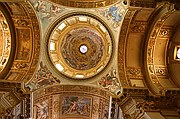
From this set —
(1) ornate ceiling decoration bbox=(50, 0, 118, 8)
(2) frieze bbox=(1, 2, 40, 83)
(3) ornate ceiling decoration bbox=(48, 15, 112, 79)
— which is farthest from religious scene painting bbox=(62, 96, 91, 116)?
(1) ornate ceiling decoration bbox=(50, 0, 118, 8)

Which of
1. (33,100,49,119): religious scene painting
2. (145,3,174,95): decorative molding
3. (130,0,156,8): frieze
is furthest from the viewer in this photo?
(33,100,49,119): religious scene painting

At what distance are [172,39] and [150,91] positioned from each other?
8.95 feet

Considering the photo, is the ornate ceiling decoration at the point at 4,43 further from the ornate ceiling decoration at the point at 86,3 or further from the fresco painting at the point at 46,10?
the ornate ceiling decoration at the point at 86,3

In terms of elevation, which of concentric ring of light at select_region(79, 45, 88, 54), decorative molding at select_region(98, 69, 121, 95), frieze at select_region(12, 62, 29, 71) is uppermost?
concentric ring of light at select_region(79, 45, 88, 54)

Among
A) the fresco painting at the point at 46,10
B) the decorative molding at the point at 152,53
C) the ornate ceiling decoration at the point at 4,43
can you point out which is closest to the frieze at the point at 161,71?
the decorative molding at the point at 152,53

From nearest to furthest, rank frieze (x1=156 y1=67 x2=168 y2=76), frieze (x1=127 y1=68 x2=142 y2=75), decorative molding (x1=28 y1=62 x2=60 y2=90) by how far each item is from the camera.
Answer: frieze (x1=156 y1=67 x2=168 y2=76) → frieze (x1=127 y1=68 x2=142 y2=75) → decorative molding (x1=28 y1=62 x2=60 y2=90)

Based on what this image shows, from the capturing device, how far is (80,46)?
18.7 meters

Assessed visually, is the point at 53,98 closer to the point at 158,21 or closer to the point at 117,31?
the point at 117,31

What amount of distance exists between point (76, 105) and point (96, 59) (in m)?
2.83

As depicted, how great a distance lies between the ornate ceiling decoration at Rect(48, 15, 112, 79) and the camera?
1680cm

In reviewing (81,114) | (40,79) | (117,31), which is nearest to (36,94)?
(40,79)

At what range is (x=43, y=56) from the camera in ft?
53.4

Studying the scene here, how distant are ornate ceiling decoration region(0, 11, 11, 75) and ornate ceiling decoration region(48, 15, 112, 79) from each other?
219 centimetres

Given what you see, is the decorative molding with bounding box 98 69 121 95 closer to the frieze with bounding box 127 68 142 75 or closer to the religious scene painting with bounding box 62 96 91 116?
the frieze with bounding box 127 68 142 75
